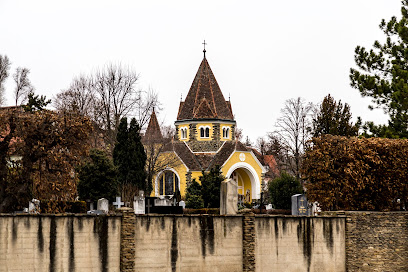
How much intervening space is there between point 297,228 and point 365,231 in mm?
3247

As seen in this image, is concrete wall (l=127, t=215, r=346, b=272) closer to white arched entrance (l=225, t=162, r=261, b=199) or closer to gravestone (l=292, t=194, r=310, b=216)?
gravestone (l=292, t=194, r=310, b=216)

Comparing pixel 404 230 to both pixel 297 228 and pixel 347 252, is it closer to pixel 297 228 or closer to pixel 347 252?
pixel 347 252

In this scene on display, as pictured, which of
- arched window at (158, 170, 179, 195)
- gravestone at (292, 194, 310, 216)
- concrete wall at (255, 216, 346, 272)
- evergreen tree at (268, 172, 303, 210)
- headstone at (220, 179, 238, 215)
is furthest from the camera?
arched window at (158, 170, 179, 195)

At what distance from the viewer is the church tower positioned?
69938mm

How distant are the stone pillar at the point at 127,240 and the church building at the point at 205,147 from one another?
43005 millimetres

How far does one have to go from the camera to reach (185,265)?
76.8 feet

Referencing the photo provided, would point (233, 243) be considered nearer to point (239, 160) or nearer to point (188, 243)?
point (188, 243)

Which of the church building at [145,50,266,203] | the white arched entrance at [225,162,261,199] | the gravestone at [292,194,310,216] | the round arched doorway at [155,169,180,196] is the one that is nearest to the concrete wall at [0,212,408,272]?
the gravestone at [292,194,310,216]

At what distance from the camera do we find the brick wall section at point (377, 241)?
26953mm

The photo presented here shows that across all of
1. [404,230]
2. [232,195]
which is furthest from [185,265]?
[404,230]

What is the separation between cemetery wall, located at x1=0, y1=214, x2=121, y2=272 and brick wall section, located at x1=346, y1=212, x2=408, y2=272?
9.44 m

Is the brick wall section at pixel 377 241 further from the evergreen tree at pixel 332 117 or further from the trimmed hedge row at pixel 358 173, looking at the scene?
the evergreen tree at pixel 332 117

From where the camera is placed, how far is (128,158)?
50375 millimetres

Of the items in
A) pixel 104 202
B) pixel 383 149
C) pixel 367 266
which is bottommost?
pixel 367 266
